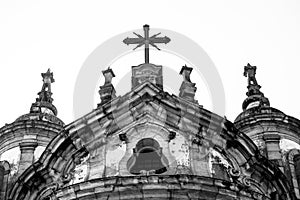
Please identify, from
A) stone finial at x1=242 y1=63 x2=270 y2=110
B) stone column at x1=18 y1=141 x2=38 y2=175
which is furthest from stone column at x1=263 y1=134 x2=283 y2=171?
stone column at x1=18 y1=141 x2=38 y2=175

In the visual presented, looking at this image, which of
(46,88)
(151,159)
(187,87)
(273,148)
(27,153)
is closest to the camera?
(151,159)

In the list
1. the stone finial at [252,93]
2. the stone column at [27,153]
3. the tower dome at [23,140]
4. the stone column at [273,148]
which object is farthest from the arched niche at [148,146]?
the stone finial at [252,93]

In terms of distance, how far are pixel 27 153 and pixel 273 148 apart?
8.05 meters

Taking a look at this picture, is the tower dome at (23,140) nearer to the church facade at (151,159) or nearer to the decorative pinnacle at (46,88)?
the decorative pinnacle at (46,88)

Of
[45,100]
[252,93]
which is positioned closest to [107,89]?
[45,100]

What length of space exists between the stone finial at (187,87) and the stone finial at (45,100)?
5489 mm

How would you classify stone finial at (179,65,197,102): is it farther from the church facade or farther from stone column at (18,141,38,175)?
stone column at (18,141,38,175)

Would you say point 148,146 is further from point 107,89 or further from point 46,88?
point 46,88

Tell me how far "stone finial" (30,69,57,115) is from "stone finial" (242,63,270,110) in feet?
23.6

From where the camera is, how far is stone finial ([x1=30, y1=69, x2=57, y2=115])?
72.8 ft

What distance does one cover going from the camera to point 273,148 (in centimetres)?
1925

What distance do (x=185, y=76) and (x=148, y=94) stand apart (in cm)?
298

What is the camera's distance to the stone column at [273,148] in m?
18.8

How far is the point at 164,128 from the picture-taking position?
1670 centimetres
